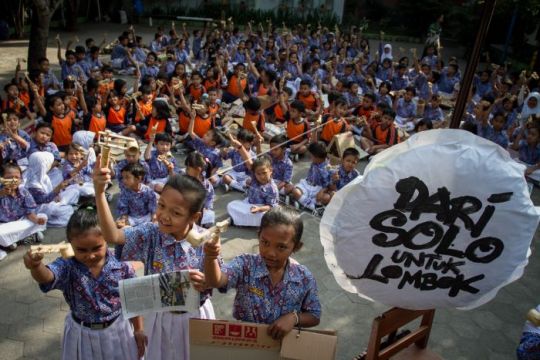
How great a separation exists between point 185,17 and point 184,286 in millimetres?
23658

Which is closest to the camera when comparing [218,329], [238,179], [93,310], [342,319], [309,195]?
[218,329]

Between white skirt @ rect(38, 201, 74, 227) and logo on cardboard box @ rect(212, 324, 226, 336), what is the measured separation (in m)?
4.06

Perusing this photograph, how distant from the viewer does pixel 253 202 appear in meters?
6.16

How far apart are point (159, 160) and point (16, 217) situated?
6.82ft

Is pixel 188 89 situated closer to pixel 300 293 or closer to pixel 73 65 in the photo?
pixel 73 65

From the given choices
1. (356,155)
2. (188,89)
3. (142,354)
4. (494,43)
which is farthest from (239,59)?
(494,43)

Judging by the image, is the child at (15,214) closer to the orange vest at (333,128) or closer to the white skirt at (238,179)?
the white skirt at (238,179)

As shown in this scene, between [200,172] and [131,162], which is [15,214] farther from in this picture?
[200,172]

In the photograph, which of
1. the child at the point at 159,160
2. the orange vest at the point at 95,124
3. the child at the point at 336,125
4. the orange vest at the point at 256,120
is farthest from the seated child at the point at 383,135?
the orange vest at the point at 95,124

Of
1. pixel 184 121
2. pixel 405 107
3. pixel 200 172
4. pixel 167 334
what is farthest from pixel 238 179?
pixel 405 107

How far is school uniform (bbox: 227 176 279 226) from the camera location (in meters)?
6.00

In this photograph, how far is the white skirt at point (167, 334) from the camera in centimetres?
299

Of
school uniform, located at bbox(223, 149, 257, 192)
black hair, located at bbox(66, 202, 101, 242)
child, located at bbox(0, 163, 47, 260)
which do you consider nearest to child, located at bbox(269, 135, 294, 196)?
school uniform, located at bbox(223, 149, 257, 192)

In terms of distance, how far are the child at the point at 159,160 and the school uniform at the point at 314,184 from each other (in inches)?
78.0
